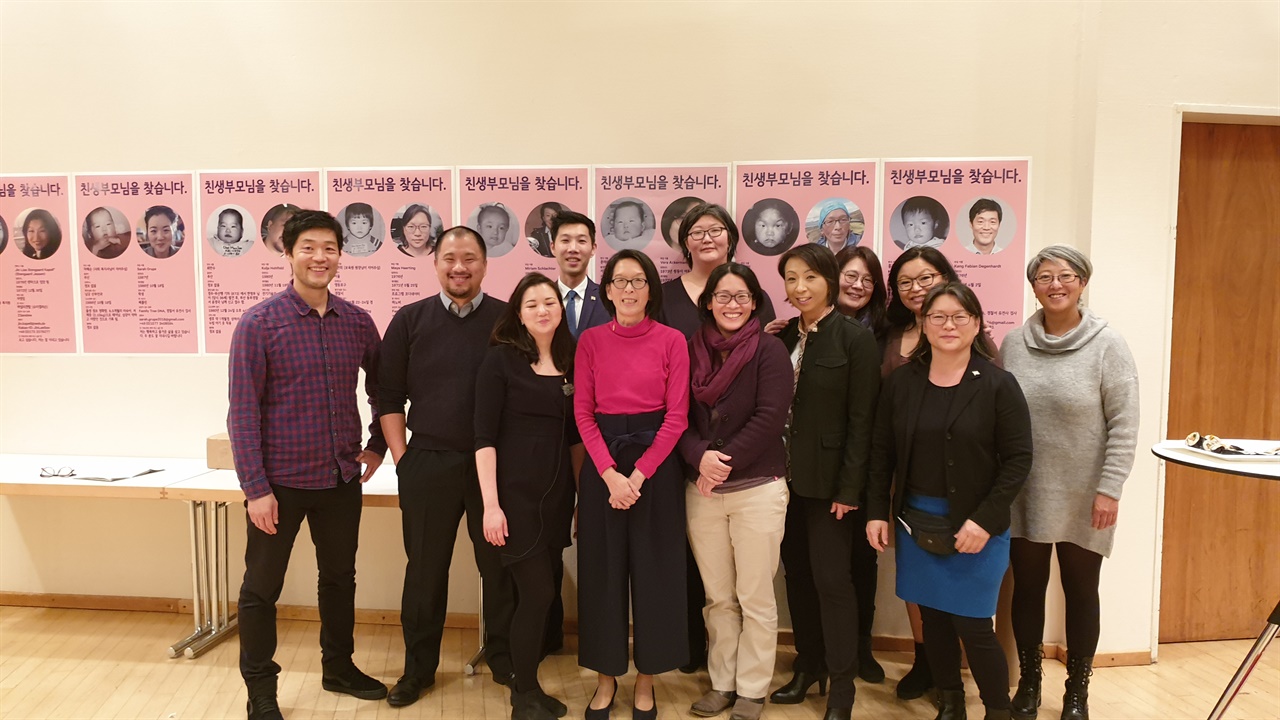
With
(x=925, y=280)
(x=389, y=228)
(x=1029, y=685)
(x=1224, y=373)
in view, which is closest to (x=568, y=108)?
(x=389, y=228)

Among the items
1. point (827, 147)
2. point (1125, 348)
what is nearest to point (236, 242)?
point (827, 147)

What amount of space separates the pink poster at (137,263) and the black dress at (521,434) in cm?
202

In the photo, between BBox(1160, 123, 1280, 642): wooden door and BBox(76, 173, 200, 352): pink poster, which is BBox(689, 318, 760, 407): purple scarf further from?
BBox(76, 173, 200, 352): pink poster

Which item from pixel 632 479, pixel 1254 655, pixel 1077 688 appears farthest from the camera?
pixel 1077 688

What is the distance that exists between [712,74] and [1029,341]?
183cm

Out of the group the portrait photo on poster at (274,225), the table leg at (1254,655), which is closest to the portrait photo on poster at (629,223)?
the portrait photo on poster at (274,225)

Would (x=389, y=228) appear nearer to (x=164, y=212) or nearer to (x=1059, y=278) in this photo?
(x=164, y=212)

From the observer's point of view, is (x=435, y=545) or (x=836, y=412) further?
(x=435, y=545)

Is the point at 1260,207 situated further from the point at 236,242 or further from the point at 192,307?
the point at 192,307

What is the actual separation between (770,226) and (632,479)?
152 centimetres

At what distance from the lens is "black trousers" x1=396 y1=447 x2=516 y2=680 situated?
8.79 feet

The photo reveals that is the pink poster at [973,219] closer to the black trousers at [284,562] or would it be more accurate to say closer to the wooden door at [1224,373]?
the wooden door at [1224,373]

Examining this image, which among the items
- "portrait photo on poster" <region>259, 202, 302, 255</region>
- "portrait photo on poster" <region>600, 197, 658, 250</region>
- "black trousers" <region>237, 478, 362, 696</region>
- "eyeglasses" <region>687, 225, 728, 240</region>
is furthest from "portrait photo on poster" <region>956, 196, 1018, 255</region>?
"portrait photo on poster" <region>259, 202, 302, 255</region>

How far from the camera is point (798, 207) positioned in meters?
3.32
